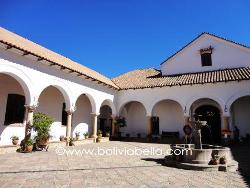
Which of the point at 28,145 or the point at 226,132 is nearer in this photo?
the point at 28,145

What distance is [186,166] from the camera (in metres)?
8.23

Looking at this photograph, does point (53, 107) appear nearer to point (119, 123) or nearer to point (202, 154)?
point (119, 123)

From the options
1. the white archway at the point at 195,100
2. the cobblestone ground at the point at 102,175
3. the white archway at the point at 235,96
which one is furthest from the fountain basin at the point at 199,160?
the white archway at the point at 195,100

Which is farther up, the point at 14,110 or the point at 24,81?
the point at 24,81

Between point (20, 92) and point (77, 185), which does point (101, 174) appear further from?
point (20, 92)

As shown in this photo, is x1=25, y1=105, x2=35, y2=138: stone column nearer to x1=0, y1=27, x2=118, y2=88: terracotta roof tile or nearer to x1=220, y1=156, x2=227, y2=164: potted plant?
x1=0, y1=27, x2=118, y2=88: terracotta roof tile

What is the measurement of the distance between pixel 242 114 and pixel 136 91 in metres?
8.55

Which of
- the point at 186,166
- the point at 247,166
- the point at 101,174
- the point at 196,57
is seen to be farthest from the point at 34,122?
the point at 196,57

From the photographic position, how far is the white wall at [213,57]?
1881cm

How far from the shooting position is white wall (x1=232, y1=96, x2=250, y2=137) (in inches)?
679

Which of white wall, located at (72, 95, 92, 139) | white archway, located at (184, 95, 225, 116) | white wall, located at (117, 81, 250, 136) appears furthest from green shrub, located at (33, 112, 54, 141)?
white archway, located at (184, 95, 225, 116)

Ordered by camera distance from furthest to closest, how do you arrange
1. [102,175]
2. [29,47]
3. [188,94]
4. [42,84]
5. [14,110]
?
[188,94] → [14,110] → [29,47] → [42,84] → [102,175]

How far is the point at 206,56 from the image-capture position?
20000 millimetres

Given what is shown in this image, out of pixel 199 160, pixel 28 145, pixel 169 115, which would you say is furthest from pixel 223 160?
pixel 169 115
